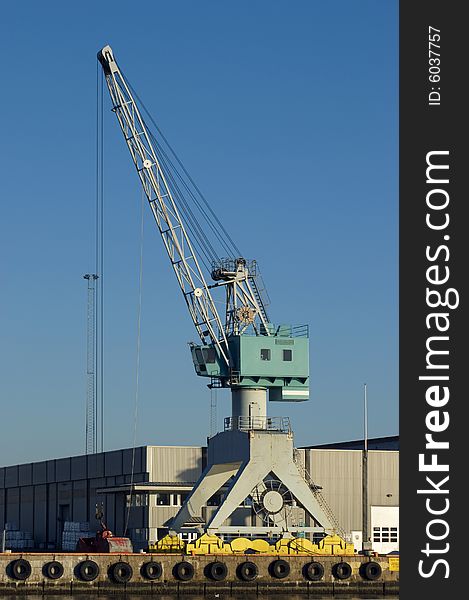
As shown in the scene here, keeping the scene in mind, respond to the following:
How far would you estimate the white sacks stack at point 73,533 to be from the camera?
85.5m

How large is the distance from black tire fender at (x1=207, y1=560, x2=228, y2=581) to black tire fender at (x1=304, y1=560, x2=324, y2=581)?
13.5 feet

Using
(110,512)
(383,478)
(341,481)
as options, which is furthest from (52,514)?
(383,478)

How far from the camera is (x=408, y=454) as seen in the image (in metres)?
23.7

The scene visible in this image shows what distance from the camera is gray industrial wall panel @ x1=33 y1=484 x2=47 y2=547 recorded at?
9812cm

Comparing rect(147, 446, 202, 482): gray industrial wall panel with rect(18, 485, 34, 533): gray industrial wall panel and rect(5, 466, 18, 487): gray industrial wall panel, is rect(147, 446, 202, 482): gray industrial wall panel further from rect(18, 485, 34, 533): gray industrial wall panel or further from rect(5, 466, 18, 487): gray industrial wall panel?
rect(5, 466, 18, 487): gray industrial wall panel

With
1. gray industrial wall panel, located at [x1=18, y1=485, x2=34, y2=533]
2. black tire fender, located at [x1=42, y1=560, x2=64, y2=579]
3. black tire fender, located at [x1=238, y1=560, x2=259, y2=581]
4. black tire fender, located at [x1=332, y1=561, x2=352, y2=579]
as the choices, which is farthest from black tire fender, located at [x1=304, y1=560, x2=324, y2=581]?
gray industrial wall panel, located at [x1=18, y1=485, x2=34, y2=533]

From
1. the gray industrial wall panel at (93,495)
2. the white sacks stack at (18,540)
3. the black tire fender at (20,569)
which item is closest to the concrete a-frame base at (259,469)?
the black tire fender at (20,569)

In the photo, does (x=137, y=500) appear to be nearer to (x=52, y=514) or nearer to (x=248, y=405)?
(x=52, y=514)

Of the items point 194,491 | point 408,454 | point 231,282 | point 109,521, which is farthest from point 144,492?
Result: point 408,454

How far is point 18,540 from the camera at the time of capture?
318ft

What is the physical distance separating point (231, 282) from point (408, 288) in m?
46.8

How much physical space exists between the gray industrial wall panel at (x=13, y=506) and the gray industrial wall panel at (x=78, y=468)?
13.0 m

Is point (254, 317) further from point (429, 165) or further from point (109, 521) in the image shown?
point (429, 165)

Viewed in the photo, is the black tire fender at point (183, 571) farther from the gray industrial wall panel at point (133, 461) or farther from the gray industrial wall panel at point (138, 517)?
the gray industrial wall panel at point (133, 461)
